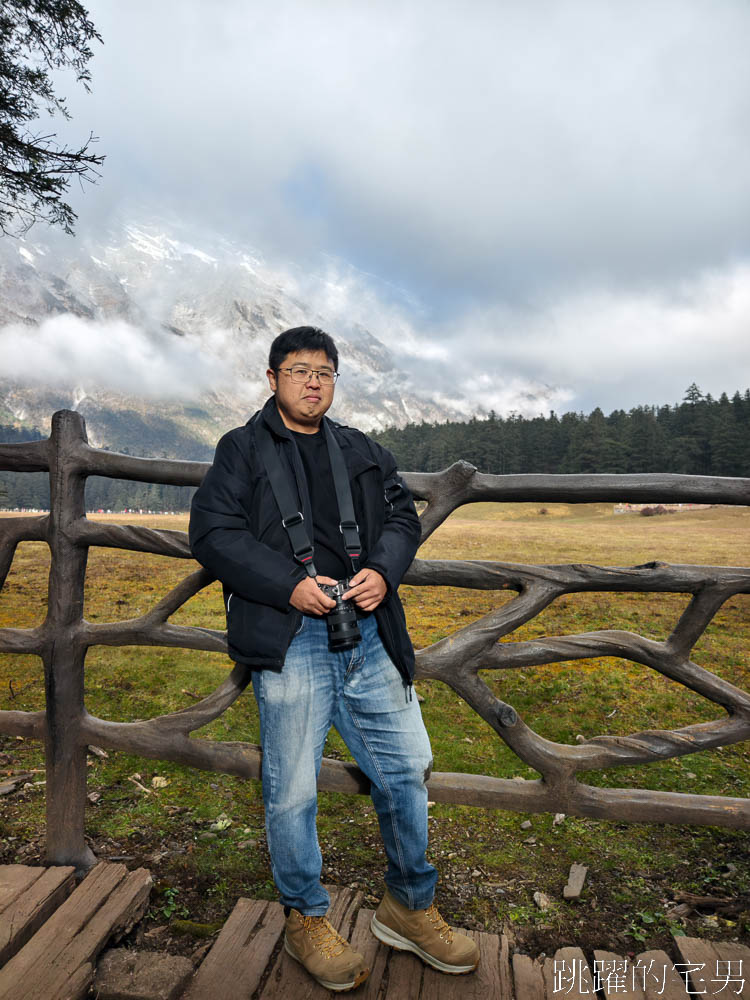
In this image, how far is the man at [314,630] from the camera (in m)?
2.31

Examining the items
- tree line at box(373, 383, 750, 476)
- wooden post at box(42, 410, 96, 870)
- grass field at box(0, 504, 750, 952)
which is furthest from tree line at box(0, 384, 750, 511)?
wooden post at box(42, 410, 96, 870)

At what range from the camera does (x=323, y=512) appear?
250cm

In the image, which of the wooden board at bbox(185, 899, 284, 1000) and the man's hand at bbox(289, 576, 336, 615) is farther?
the wooden board at bbox(185, 899, 284, 1000)

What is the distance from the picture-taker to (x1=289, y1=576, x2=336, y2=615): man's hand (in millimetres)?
2223

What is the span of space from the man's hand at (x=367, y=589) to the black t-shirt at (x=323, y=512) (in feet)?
0.37

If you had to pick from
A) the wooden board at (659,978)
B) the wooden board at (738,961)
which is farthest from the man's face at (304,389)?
the wooden board at (738,961)

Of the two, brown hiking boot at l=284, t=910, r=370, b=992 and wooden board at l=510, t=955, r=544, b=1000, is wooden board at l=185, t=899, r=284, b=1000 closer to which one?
brown hiking boot at l=284, t=910, r=370, b=992

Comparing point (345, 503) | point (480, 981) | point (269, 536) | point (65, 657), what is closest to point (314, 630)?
point (269, 536)

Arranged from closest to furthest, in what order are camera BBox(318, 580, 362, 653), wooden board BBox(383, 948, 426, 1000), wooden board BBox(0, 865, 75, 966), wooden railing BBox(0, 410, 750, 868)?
camera BBox(318, 580, 362, 653) < wooden board BBox(383, 948, 426, 1000) < wooden board BBox(0, 865, 75, 966) < wooden railing BBox(0, 410, 750, 868)

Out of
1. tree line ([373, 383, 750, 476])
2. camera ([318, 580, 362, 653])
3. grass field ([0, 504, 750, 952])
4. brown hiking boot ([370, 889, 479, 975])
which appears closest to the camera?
camera ([318, 580, 362, 653])

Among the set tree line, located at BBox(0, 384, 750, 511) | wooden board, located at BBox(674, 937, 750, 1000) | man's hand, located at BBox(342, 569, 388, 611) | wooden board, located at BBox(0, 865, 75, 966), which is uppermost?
tree line, located at BBox(0, 384, 750, 511)

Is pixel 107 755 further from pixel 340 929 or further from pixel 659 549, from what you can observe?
pixel 659 549

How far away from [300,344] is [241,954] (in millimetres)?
2663

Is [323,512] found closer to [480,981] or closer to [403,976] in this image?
[403,976]
